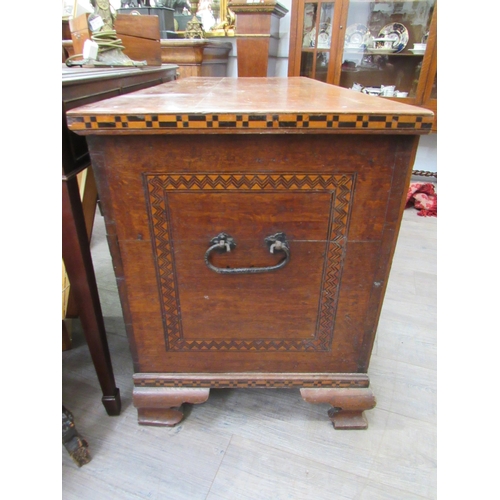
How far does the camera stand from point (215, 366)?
820 millimetres

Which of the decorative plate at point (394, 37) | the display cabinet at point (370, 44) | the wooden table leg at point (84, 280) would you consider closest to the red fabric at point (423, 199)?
the display cabinet at point (370, 44)

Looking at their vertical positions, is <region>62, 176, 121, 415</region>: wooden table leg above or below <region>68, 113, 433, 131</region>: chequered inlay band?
below

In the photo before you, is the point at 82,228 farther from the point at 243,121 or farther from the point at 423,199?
the point at 423,199

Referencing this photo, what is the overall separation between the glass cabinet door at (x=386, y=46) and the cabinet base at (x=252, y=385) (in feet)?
6.93

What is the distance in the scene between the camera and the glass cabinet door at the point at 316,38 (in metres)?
2.11

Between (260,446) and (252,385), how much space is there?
14 cm

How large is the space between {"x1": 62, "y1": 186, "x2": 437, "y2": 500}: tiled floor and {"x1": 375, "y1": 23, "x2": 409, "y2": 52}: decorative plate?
2060 millimetres

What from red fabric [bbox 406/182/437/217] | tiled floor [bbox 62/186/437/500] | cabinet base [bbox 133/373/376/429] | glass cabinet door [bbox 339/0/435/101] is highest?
glass cabinet door [bbox 339/0/435/101]

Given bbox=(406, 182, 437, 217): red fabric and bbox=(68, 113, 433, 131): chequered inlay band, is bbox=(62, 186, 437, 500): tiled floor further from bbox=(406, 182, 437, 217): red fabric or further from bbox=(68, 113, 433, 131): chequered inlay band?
bbox=(406, 182, 437, 217): red fabric

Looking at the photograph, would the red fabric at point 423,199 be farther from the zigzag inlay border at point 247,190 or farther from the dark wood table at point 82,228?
the dark wood table at point 82,228

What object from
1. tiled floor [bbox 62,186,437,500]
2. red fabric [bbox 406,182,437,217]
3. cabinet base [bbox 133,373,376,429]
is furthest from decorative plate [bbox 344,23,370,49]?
cabinet base [bbox 133,373,376,429]

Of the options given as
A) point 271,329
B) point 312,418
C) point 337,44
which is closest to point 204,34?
point 337,44

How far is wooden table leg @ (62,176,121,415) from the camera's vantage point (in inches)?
25.5

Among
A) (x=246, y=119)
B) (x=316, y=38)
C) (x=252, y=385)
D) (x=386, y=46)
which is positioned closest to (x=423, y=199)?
(x=386, y=46)
